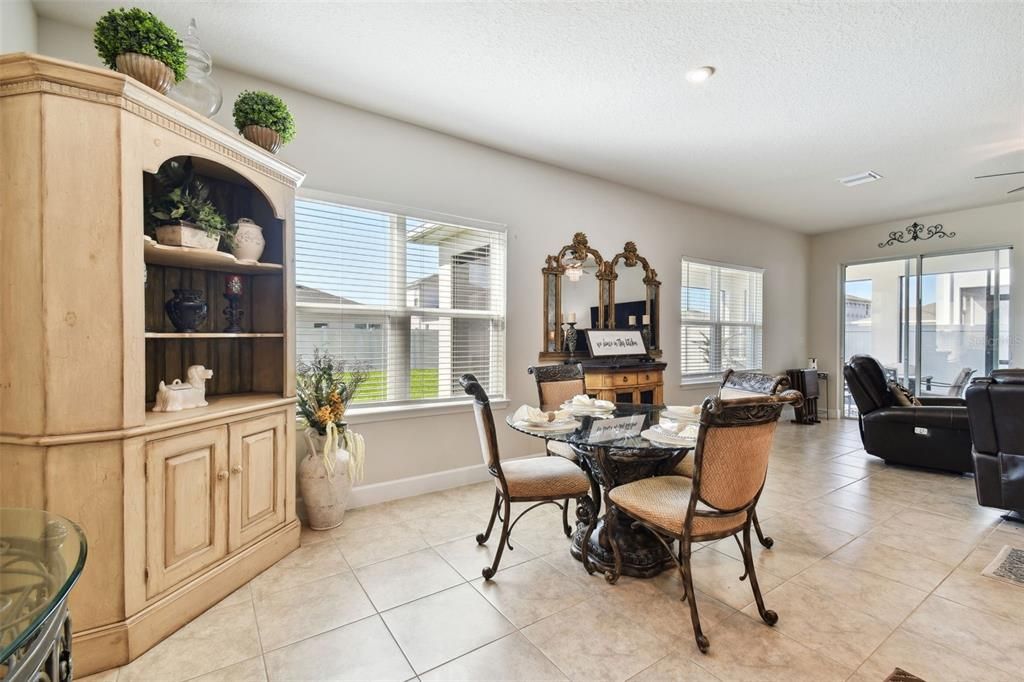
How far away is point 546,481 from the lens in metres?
2.35

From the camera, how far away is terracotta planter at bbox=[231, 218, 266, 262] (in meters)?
2.40

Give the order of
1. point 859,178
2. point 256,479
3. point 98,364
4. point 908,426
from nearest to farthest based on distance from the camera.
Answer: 1. point 98,364
2. point 256,479
3. point 908,426
4. point 859,178

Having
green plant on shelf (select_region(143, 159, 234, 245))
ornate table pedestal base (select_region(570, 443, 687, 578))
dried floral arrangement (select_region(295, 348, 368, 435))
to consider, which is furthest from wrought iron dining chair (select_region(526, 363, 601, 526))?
green plant on shelf (select_region(143, 159, 234, 245))

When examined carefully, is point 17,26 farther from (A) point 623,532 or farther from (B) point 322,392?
(A) point 623,532

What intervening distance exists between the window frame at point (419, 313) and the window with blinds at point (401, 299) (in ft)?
0.05

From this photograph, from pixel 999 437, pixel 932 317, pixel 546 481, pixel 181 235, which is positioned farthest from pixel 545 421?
pixel 932 317

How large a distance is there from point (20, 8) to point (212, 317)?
1.57m

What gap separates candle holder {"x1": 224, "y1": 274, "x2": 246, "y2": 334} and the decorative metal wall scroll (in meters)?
8.17

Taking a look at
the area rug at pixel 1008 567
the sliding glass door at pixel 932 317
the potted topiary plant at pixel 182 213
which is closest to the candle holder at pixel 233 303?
the potted topiary plant at pixel 182 213

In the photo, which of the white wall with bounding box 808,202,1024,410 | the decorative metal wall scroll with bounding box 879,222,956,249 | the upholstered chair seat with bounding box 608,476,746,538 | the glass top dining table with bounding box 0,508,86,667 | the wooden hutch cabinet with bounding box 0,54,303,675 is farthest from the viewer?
the decorative metal wall scroll with bounding box 879,222,956,249

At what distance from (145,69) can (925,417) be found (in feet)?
19.4

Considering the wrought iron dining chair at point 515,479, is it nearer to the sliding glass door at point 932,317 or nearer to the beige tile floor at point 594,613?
the beige tile floor at point 594,613

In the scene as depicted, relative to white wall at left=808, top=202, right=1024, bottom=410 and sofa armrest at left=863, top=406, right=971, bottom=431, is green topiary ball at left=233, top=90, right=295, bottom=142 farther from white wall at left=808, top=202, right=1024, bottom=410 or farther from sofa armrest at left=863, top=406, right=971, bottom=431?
white wall at left=808, top=202, right=1024, bottom=410

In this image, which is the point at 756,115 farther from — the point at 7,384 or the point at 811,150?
the point at 7,384
